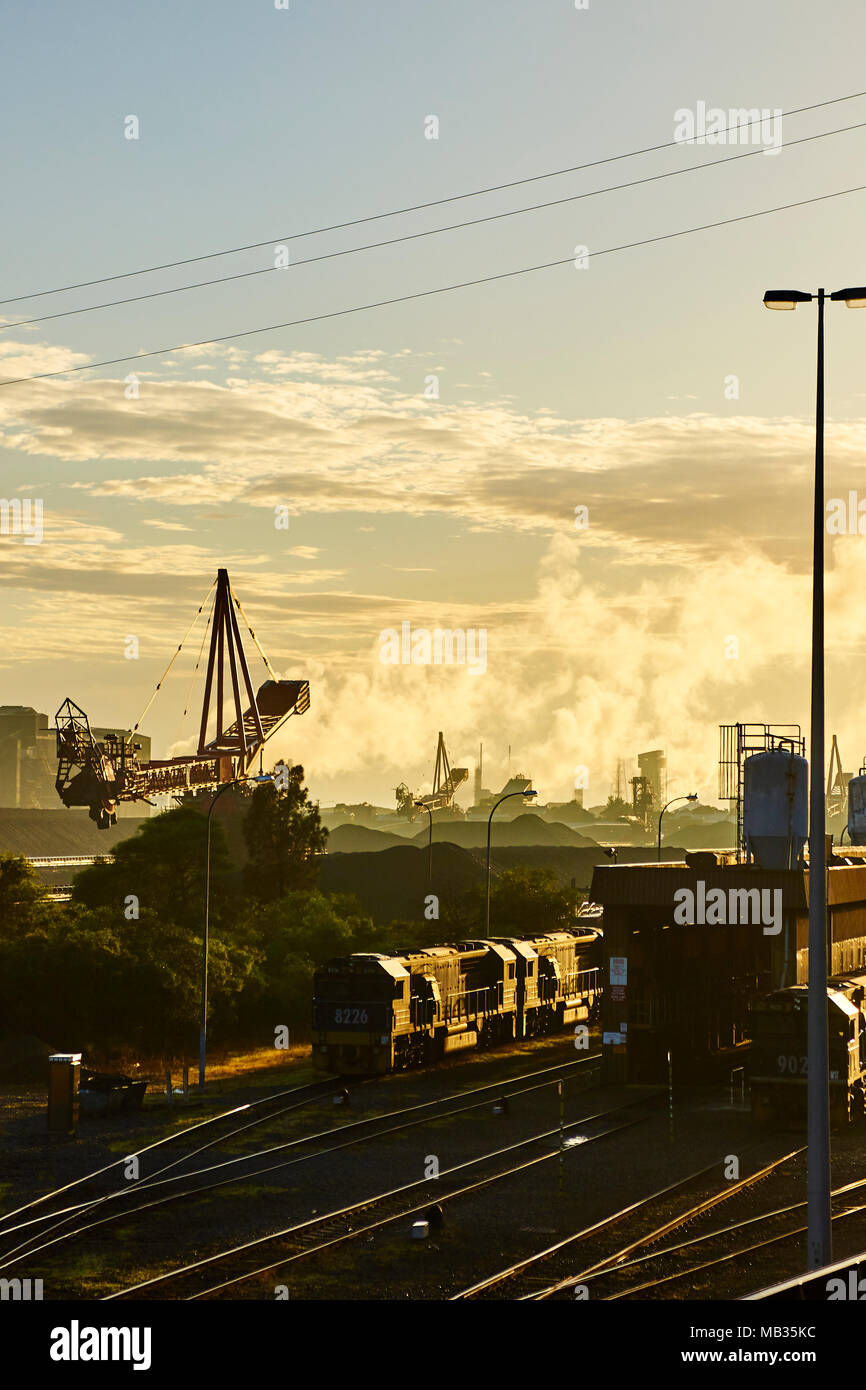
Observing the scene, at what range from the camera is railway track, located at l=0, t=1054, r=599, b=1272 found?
80.2ft

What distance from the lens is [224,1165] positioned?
30938 millimetres

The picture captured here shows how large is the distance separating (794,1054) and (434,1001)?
Answer: 639 inches

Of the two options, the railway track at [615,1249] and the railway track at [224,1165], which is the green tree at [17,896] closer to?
the railway track at [224,1165]

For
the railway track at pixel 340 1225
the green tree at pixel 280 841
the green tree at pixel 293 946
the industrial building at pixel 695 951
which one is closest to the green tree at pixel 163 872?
the green tree at pixel 293 946

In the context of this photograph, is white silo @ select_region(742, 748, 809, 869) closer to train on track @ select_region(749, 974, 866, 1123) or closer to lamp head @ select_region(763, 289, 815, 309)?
train on track @ select_region(749, 974, 866, 1123)

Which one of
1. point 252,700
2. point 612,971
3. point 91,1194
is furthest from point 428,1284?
point 252,700

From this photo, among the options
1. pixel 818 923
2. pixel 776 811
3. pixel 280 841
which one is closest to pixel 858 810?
pixel 280 841

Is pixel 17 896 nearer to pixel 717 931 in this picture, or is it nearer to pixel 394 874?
pixel 717 931

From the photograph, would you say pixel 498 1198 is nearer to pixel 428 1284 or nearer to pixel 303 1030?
pixel 428 1284

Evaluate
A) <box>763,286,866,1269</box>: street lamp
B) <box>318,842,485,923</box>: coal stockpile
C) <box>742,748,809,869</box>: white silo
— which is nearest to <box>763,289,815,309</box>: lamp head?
<box>763,286,866,1269</box>: street lamp

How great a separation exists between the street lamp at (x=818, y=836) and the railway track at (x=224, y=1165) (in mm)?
12862

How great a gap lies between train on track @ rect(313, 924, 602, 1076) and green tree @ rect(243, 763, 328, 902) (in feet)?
106

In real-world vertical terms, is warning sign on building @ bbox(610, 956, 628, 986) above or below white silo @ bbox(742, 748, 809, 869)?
below

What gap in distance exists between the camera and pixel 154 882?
74.9 metres
